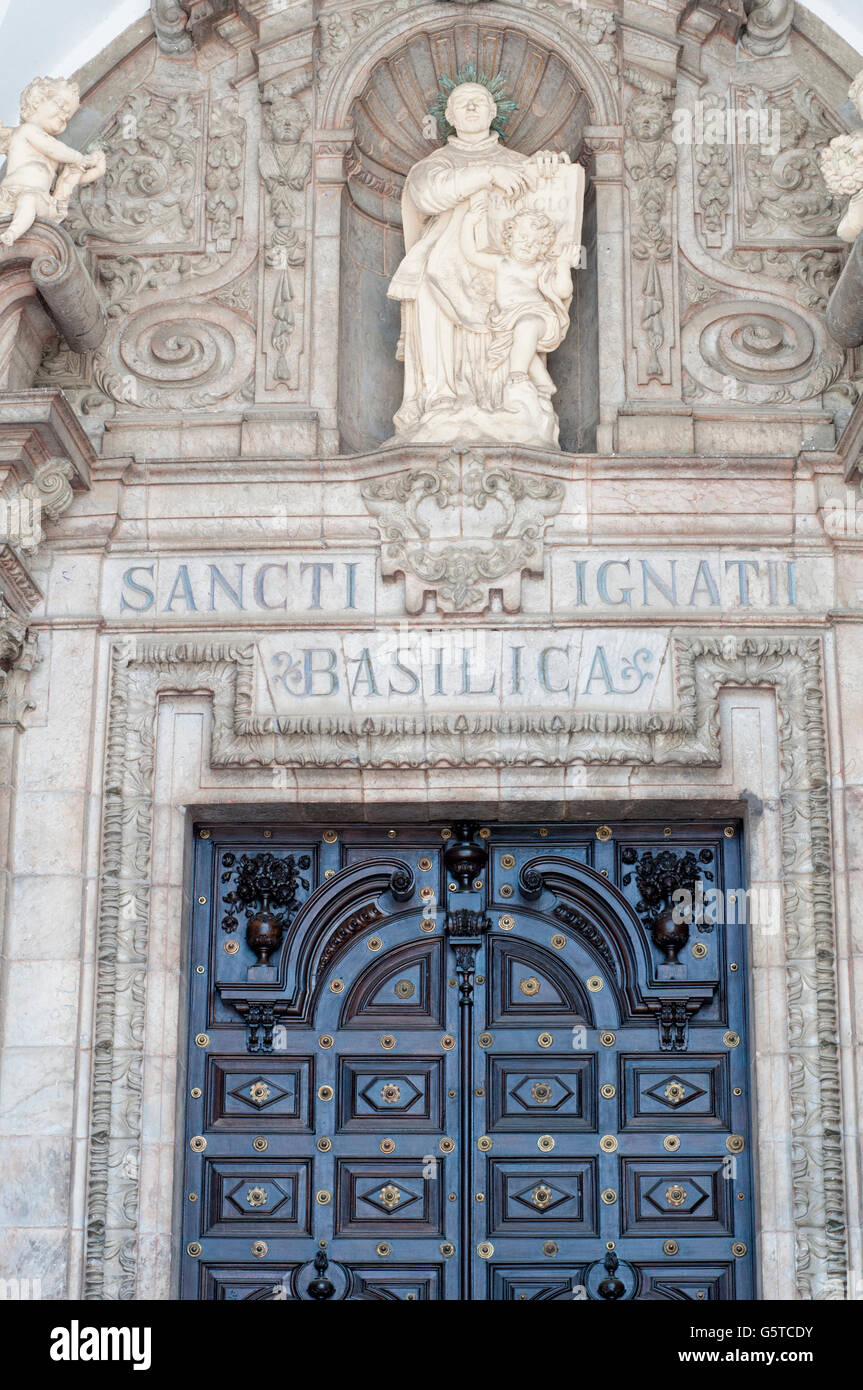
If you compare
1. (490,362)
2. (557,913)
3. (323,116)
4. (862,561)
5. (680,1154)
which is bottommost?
(680,1154)

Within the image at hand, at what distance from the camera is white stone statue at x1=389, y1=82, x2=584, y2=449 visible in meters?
12.5

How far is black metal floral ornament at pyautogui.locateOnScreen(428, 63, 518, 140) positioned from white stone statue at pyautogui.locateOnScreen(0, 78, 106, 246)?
2.23m

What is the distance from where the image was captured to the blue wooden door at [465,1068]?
1166 centimetres

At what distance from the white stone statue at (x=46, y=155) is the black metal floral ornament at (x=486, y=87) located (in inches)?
87.7

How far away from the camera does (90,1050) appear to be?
1159cm

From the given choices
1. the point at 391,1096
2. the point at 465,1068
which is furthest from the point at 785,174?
the point at 391,1096

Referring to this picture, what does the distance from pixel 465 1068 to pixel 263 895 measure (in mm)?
1446

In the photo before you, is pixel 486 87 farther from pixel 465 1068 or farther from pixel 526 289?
pixel 465 1068

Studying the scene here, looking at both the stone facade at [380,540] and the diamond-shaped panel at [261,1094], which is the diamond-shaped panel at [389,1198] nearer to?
the diamond-shaped panel at [261,1094]

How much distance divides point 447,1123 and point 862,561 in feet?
12.5

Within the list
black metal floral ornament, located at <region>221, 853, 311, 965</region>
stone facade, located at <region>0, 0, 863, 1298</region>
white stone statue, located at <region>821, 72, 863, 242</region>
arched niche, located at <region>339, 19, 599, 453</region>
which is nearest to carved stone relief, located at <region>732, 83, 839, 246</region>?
stone facade, located at <region>0, 0, 863, 1298</region>

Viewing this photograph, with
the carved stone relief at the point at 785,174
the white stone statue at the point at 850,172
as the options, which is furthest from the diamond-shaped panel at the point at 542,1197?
the carved stone relief at the point at 785,174

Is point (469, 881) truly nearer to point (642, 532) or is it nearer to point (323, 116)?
point (642, 532)
